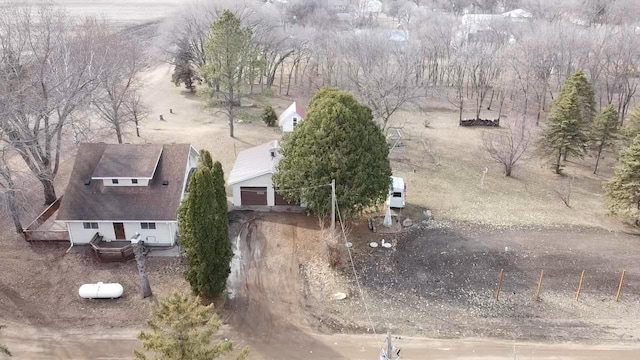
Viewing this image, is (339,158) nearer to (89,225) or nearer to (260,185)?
(260,185)

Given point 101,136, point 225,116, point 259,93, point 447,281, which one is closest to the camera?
point 447,281

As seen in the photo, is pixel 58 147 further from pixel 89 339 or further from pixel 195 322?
pixel 195 322

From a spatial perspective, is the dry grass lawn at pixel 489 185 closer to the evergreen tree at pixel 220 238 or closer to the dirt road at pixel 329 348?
the dirt road at pixel 329 348

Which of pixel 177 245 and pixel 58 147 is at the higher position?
pixel 58 147

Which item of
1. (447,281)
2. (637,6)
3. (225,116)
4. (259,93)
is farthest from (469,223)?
(637,6)

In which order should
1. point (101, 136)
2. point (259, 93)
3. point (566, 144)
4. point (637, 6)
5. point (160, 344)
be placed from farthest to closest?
point (637, 6) < point (259, 93) < point (101, 136) < point (566, 144) < point (160, 344)

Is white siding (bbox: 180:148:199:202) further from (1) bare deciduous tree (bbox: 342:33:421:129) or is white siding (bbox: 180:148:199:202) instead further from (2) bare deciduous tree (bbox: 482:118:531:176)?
(2) bare deciduous tree (bbox: 482:118:531:176)
